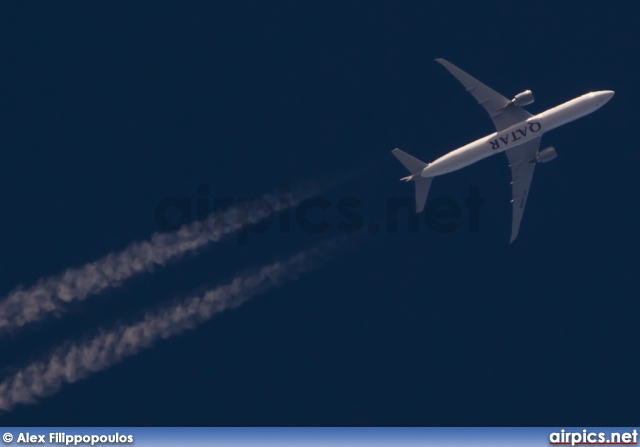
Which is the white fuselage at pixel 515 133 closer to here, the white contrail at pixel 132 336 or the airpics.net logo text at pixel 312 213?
the airpics.net logo text at pixel 312 213

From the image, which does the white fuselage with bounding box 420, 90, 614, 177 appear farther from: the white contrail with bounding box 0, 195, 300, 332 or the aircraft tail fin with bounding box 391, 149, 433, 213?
the white contrail with bounding box 0, 195, 300, 332

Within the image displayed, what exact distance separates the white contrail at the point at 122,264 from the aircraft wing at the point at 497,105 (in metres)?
22.0

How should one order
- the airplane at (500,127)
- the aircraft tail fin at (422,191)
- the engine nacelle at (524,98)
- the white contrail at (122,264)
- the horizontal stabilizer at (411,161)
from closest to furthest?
the white contrail at (122,264), the airplane at (500,127), the engine nacelle at (524,98), the horizontal stabilizer at (411,161), the aircraft tail fin at (422,191)

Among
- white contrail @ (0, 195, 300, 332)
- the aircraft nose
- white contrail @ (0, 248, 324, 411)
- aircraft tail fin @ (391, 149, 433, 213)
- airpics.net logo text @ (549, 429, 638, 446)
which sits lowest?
airpics.net logo text @ (549, 429, 638, 446)

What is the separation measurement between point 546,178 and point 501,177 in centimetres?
501

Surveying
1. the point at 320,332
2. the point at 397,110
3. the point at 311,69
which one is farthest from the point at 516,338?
the point at 311,69

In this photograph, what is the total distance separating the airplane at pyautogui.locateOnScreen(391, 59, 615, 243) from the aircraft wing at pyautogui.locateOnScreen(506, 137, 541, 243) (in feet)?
3.73

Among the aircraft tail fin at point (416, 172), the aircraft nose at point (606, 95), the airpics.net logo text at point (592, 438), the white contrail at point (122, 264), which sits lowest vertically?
the airpics.net logo text at point (592, 438)

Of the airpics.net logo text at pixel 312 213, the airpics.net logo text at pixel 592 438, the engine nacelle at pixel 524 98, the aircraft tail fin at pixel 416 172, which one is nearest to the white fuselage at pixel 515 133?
the aircraft tail fin at pixel 416 172

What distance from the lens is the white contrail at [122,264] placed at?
10294 centimetres

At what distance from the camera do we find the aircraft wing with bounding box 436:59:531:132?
106062 millimetres

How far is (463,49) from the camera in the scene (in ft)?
370

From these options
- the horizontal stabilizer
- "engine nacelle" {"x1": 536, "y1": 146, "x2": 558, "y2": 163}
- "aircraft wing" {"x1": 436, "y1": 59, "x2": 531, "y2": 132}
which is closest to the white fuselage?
the horizontal stabilizer

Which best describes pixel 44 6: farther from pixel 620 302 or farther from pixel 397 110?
pixel 620 302
